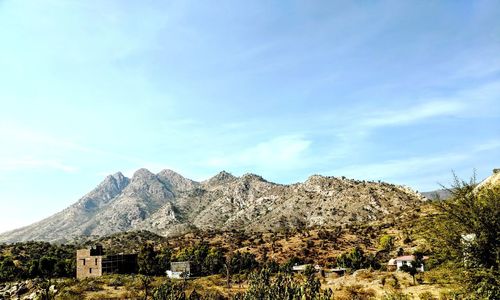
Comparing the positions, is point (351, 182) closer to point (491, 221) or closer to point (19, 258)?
point (19, 258)

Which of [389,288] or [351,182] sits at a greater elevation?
[351,182]

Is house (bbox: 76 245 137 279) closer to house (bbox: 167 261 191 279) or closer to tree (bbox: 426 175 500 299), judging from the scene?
house (bbox: 167 261 191 279)

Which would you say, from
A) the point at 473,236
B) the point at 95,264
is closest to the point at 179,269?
the point at 95,264

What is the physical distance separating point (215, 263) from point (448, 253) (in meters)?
83.9

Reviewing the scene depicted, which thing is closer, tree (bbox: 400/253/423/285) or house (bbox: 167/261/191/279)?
tree (bbox: 400/253/423/285)

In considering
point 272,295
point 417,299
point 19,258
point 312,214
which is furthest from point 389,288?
Answer: point 312,214

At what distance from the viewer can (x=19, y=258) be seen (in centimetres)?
12050

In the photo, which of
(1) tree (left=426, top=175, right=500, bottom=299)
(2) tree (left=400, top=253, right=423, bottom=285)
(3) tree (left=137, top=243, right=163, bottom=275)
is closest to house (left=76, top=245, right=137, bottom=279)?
(3) tree (left=137, top=243, right=163, bottom=275)

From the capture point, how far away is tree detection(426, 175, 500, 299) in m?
24.0

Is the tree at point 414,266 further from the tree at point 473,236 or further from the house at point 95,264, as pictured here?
the house at point 95,264

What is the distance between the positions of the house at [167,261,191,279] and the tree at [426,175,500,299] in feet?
259

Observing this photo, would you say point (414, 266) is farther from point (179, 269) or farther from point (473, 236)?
point (179, 269)

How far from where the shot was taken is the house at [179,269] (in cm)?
9888

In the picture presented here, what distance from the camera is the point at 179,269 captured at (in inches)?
4043
